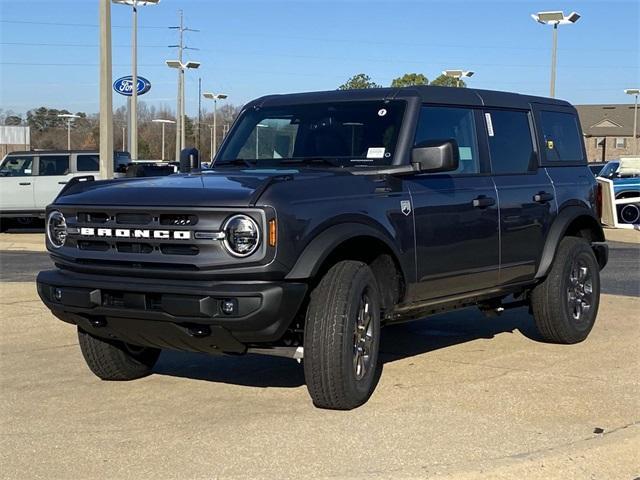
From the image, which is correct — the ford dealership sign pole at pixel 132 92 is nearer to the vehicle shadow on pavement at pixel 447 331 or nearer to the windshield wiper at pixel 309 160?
the vehicle shadow on pavement at pixel 447 331

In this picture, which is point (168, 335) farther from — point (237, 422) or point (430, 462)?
point (430, 462)

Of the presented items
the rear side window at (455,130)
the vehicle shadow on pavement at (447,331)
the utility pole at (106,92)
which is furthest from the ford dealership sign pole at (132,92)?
the rear side window at (455,130)

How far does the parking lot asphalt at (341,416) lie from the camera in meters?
4.60

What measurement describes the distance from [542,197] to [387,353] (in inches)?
69.8

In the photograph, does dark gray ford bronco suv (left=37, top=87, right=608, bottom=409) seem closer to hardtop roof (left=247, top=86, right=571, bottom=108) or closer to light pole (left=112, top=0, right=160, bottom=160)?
hardtop roof (left=247, top=86, right=571, bottom=108)

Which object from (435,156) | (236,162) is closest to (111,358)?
(236,162)

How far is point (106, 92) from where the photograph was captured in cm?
1614

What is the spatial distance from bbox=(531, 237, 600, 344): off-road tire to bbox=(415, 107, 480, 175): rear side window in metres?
1.27

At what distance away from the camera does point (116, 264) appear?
541cm

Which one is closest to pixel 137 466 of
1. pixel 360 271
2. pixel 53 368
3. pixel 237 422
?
pixel 237 422

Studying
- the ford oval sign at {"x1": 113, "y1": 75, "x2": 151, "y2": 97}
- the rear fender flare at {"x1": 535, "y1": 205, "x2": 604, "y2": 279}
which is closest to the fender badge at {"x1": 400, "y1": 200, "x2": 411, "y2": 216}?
the rear fender flare at {"x1": 535, "y1": 205, "x2": 604, "y2": 279}

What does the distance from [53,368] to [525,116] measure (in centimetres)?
431

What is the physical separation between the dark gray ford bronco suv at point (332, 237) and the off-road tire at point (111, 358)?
0.01m

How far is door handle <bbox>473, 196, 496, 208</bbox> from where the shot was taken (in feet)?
22.0
